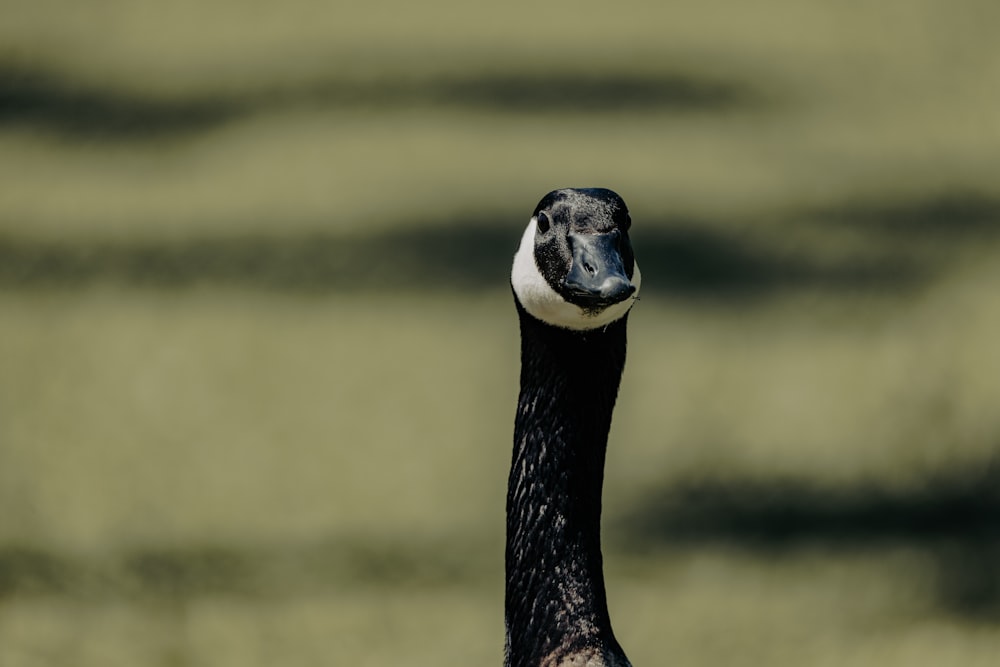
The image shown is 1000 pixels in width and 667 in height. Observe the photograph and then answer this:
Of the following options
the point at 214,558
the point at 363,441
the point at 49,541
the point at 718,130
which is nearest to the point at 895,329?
the point at 718,130

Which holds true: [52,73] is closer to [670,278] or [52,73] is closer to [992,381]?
[670,278]

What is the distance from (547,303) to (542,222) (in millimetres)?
74

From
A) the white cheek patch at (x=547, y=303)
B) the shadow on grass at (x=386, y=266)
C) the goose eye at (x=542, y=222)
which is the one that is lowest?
the white cheek patch at (x=547, y=303)

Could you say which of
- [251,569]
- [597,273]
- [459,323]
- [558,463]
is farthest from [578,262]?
[251,569]

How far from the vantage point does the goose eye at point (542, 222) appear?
113cm

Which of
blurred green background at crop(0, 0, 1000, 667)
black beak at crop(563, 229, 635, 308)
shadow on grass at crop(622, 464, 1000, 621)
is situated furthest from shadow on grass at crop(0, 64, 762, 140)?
Answer: black beak at crop(563, 229, 635, 308)

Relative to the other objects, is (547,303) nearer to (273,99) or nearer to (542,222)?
(542,222)

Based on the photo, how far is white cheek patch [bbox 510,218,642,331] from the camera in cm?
112

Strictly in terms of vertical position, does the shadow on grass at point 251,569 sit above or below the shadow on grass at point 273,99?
below

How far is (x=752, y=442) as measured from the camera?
63.9 inches

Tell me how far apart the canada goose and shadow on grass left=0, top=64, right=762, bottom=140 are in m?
0.57

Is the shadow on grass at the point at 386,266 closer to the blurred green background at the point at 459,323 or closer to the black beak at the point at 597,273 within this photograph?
the blurred green background at the point at 459,323

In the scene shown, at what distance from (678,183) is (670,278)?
0.45 ft

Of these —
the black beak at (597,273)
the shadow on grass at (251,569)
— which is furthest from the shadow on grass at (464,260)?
the black beak at (597,273)
